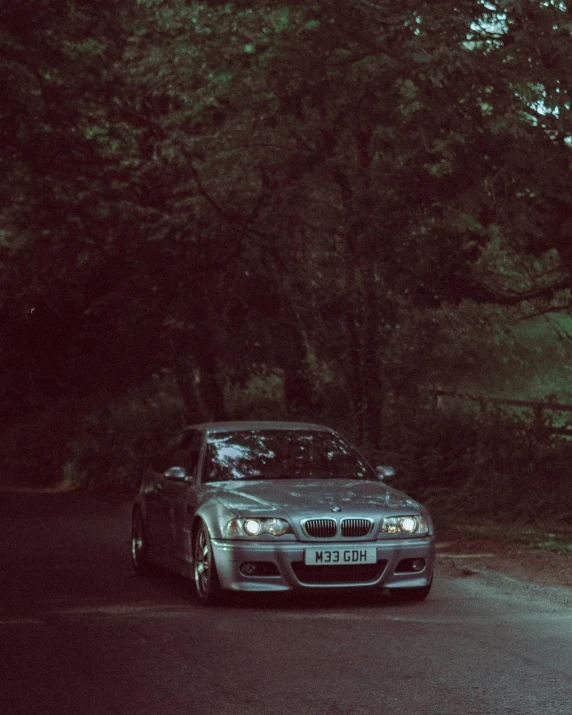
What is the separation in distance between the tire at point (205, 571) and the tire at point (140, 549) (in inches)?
83.2

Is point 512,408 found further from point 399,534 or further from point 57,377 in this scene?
point 57,377

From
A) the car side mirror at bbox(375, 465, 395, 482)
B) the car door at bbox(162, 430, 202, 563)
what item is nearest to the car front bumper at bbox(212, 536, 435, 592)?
the car door at bbox(162, 430, 202, 563)

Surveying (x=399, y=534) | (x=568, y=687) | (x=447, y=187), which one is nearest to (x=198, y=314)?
(x=447, y=187)

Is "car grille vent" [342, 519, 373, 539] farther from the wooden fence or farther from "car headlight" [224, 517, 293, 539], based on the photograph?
the wooden fence

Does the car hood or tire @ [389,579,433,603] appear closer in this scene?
the car hood

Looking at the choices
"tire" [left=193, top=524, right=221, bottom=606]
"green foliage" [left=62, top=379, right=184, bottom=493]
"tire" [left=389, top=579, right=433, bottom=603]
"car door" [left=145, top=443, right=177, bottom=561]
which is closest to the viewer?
"tire" [left=193, top=524, right=221, bottom=606]

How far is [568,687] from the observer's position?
7.83m

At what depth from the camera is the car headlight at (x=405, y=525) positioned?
11539mm

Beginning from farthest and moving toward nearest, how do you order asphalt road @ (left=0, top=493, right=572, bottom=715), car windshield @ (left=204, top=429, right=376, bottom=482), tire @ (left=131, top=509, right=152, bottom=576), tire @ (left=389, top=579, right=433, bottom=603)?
tire @ (left=131, top=509, right=152, bottom=576)
car windshield @ (left=204, top=429, right=376, bottom=482)
tire @ (left=389, top=579, right=433, bottom=603)
asphalt road @ (left=0, top=493, right=572, bottom=715)

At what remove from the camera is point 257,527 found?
11.3 metres

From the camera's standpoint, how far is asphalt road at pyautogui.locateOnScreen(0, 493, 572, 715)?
7.46 meters

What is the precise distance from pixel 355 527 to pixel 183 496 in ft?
6.43

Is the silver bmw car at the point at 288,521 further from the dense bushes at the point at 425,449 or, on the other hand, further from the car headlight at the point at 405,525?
the dense bushes at the point at 425,449

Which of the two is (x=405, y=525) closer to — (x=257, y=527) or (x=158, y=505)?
(x=257, y=527)
